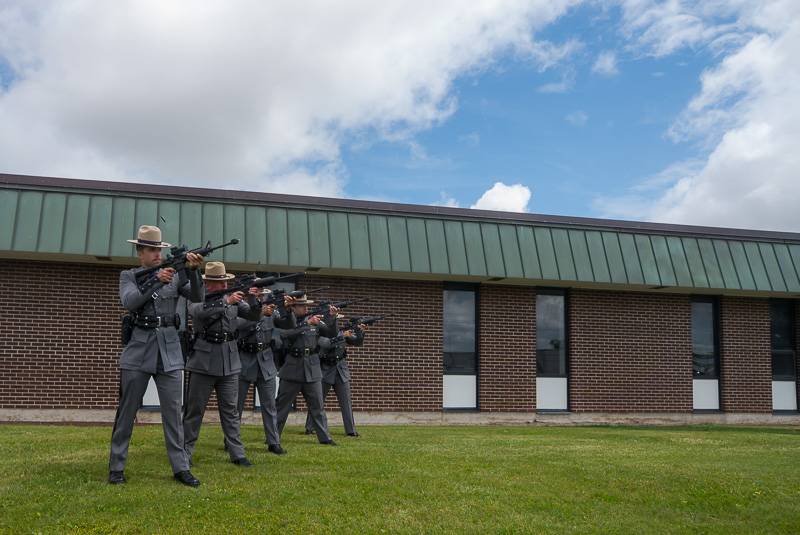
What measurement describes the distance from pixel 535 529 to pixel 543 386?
10828mm

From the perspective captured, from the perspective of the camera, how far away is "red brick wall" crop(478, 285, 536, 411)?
671 inches

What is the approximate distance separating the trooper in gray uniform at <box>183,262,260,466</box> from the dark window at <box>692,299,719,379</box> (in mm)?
12816

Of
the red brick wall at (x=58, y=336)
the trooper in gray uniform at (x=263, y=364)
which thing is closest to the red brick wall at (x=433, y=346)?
the red brick wall at (x=58, y=336)

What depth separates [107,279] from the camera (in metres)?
15.3

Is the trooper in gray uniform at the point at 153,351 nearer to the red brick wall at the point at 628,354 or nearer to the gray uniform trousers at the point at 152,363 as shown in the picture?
the gray uniform trousers at the point at 152,363

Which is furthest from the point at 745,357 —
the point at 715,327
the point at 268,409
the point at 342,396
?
the point at 268,409

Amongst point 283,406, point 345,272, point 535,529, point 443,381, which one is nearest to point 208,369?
point 283,406

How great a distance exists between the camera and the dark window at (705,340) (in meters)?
18.6

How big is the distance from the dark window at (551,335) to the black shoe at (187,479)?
11168 mm

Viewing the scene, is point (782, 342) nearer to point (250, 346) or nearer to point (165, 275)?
point (250, 346)

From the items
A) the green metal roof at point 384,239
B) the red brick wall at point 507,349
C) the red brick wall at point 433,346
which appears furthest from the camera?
the red brick wall at point 507,349

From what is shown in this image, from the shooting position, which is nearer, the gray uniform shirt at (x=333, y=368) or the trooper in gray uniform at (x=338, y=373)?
the trooper in gray uniform at (x=338, y=373)

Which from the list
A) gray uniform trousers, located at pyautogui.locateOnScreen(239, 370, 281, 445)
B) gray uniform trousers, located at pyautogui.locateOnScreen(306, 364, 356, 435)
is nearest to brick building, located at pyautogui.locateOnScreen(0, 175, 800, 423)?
gray uniform trousers, located at pyautogui.locateOnScreen(306, 364, 356, 435)

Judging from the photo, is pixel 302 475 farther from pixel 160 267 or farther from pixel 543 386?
pixel 543 386
